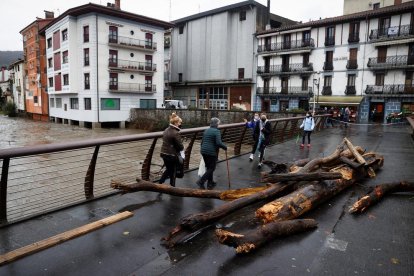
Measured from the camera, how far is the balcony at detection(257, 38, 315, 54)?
135 feet

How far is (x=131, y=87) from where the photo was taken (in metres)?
41.6

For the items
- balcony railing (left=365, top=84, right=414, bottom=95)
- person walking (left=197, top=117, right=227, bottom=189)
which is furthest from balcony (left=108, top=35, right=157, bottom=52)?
person walking (left=197, top=117, right=227, bottom=189)

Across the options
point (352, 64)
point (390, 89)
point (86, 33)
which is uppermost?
point (86, 33)

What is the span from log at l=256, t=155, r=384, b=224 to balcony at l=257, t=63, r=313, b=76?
1491 inches

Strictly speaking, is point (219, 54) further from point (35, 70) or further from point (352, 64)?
point (35, 70)

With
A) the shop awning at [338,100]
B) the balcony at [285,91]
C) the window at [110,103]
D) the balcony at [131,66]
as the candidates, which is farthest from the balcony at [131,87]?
the shop awning at [338,100]

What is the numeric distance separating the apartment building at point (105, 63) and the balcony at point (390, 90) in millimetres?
27215

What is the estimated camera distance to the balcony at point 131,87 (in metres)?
40.0

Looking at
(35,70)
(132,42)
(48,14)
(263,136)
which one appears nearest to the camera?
(263,136)

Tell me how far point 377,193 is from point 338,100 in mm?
36161

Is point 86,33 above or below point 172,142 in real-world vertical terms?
above

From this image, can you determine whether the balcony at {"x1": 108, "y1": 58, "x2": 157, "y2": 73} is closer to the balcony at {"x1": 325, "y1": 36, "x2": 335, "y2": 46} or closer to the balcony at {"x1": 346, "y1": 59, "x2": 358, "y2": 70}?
the balcony at {"x1": 325, "y1": 36, "x2": 335, "y2": 46}

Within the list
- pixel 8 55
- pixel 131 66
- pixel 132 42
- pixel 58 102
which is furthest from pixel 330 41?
pixel 8 55

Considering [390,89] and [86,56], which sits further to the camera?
[86,56]
